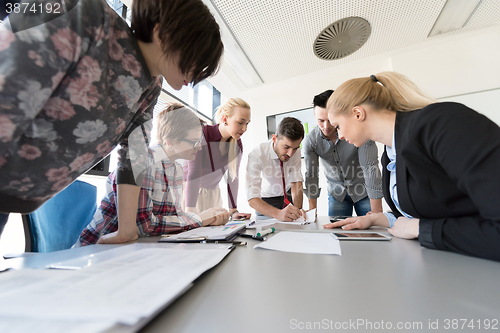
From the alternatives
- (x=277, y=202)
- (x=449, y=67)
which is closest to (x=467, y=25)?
(x=449, y=67)

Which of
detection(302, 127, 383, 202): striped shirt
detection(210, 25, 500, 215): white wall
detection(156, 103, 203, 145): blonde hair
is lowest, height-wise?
detection(302, 127, 383, 202): striped shirt

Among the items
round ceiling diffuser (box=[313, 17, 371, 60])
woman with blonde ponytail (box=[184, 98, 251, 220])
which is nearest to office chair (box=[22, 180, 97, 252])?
woman with blonde ponytail (box=[184, 98, 251, 220])

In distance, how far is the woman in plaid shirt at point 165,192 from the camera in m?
0.93

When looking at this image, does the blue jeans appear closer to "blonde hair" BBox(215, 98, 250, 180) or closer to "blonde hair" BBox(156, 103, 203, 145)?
"blonde hair" BBox(215, 98, 250, 180)

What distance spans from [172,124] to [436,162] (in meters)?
1.23

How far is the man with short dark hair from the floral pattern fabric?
5.18ft

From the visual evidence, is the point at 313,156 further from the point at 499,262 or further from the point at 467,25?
the point at 467,25

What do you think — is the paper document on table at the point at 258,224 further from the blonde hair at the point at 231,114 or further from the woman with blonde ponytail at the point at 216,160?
the blonde hair at the point at 231,114

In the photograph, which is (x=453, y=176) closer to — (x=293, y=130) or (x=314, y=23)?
(x=293, y=130)

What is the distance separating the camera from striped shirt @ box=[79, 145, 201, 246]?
0.92 metres

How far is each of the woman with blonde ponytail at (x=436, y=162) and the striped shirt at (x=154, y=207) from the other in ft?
3.04

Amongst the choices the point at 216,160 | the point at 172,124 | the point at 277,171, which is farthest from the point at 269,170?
the point at 172,124

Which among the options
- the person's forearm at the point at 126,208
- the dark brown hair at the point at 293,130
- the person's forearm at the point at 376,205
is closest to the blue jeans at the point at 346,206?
the person's forearm at the point at 376,205

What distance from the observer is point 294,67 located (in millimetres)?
2703
